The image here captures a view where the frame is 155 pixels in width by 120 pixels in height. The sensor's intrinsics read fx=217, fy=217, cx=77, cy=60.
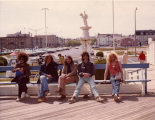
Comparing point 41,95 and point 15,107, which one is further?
point 41,95

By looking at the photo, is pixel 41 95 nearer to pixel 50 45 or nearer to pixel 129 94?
pixel 129 94

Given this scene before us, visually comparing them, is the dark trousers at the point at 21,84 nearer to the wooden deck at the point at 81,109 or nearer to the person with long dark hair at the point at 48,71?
the wooden deck at the point at 81,109

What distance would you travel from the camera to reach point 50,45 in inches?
6255

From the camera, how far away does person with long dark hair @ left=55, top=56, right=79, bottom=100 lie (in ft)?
21.2

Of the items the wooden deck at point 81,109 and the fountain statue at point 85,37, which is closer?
the wooden deck at point 81,109

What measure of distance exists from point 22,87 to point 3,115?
1.52m

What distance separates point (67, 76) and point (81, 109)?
1.48 m

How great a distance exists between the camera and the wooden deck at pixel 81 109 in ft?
16.1

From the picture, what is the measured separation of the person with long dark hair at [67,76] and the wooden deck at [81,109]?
37 cm

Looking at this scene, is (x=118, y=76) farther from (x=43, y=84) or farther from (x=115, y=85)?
(x=43, y=84)

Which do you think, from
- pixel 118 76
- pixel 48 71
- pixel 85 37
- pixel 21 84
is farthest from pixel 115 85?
pixel 85 37

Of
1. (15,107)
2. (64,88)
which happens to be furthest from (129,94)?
(15,107)

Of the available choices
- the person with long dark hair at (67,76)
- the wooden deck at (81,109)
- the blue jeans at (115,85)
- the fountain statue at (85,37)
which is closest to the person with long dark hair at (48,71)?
the person with long dark hair at (67,76)

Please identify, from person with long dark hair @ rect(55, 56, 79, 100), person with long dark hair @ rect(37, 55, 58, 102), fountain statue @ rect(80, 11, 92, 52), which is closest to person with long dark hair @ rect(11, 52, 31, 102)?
person with long dark hair @ rect(37, 55, 58, 102)
